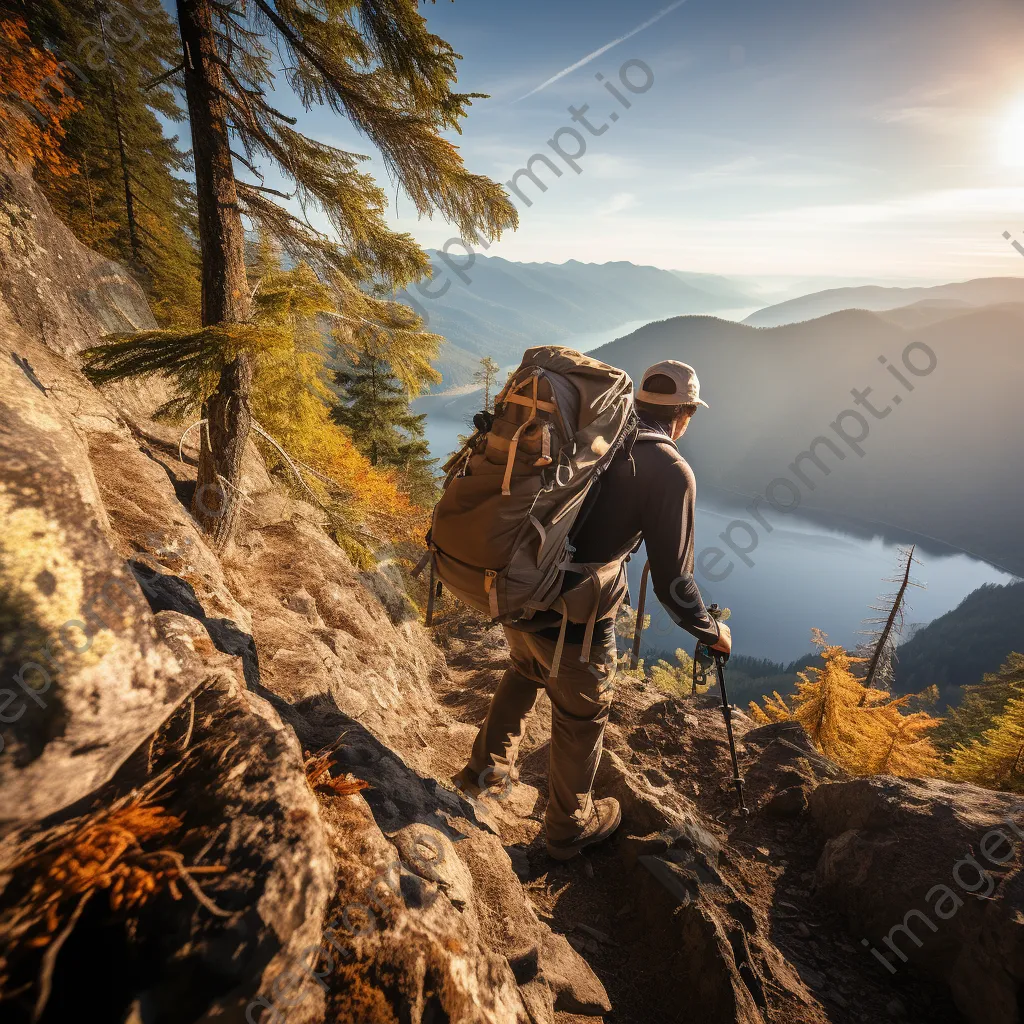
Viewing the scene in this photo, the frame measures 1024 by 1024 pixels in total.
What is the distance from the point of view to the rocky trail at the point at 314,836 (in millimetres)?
1506

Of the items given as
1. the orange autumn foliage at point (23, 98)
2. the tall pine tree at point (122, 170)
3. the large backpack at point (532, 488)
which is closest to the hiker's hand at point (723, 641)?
the large backpack at point (532, 488)

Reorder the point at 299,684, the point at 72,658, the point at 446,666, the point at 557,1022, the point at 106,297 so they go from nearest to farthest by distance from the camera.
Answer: the point at 72,658
the point at 557,1022
the point at 299,684
the point at 106,297
the point at 446,666

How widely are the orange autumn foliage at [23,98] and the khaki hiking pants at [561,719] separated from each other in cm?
954

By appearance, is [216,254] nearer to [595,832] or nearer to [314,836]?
[314,836]

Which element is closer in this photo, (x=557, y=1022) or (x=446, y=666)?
(x=557, y=1022)

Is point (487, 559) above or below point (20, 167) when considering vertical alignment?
below

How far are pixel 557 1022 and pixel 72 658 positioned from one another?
3.24 m

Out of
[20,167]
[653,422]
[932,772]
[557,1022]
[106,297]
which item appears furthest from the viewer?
[932,772]

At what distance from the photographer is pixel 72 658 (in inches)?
63.7

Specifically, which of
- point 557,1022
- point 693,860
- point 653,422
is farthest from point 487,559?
point 693,860

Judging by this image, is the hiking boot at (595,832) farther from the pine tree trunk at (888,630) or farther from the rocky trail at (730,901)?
the pine tree trunk at (888,630)

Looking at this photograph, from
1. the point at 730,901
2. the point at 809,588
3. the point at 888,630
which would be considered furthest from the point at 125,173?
the point at 809,588

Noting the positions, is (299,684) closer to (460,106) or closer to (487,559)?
(487,559)

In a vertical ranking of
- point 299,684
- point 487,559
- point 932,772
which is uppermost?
point 487,559
